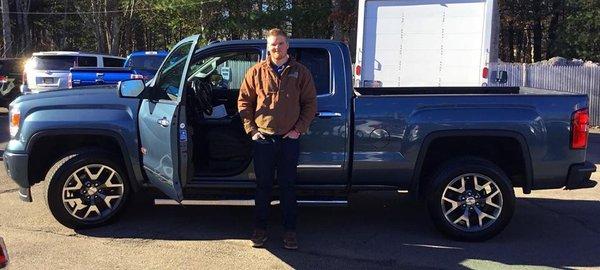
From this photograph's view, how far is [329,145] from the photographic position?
5336 mm

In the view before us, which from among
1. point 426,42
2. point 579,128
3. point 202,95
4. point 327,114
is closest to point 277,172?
point 327,114

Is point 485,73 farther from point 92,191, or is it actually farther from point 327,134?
point 92,191

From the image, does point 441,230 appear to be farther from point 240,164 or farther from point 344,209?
point 240,164

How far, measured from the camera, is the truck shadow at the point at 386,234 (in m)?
4.94

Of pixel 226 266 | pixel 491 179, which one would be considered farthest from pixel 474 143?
pixel 226 266

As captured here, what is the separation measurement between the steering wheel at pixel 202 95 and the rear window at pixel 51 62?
10900mm

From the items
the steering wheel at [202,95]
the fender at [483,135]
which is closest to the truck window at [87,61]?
the steering wheel at [202,95]

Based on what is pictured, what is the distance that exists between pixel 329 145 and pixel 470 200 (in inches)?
53.1

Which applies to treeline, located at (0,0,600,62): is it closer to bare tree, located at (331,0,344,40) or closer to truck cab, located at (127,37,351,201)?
bare tree, located at (331,0,344,40)

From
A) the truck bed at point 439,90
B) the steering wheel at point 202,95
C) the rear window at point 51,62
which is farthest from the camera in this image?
the rear window at point 51,62

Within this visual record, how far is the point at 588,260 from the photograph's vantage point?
195 inches

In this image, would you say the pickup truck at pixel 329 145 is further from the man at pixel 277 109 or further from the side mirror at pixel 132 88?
the man at pixel 277 109

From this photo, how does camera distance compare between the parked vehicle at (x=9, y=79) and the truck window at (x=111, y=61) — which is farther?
the truck window at (x=111, y=61)

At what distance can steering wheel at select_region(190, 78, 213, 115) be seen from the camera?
5715 millimetres
